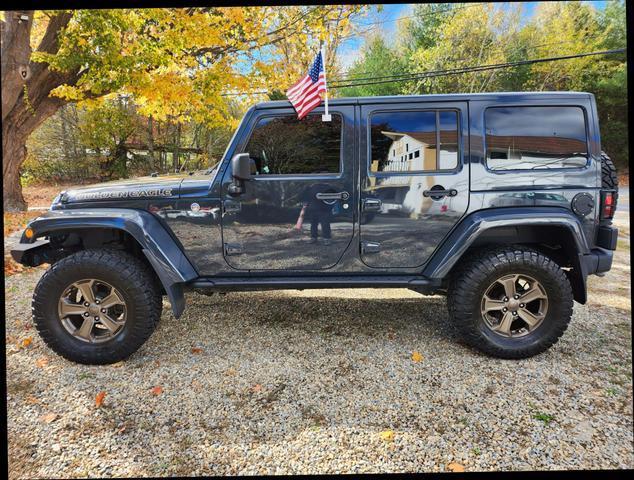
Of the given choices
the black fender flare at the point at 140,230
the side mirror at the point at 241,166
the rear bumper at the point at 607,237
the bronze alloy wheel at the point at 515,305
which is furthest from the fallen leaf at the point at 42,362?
the rear bumper at the point at 607,237

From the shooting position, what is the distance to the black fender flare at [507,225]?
253 cm

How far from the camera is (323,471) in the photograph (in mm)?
1843

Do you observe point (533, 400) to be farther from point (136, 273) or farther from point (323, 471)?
point (136, 273)

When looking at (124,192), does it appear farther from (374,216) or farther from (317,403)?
(317,403)

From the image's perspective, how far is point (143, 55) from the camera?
5031mm

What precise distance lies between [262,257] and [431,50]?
15897 millimetres

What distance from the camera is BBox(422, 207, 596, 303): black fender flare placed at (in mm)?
2533

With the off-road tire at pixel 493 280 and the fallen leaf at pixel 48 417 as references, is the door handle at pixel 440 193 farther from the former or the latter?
the fallen leaf at pixel 48 417

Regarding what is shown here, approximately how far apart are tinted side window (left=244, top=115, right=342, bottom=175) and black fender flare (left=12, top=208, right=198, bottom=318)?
0.86 meters

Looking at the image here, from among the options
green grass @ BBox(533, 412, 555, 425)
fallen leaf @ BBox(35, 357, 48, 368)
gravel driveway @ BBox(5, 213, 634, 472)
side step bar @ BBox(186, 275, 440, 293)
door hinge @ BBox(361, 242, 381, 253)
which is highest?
door hinge @ BBox(361, 242, 381, 253)

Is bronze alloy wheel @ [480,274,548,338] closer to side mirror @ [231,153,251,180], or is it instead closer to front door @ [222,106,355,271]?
front door @ [222,106,355,271]

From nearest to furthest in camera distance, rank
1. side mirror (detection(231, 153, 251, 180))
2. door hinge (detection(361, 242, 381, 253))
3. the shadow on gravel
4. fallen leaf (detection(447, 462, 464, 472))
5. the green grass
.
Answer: fallen leaf (detection(447, 462, 464, 472)), the green grass, side mirror (detection(231, 153, 251, 180)), door hinge (detection(361, 242, 381, 253)), the shadow on gravel

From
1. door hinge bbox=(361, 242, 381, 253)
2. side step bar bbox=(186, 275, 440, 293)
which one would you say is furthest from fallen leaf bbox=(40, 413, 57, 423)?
door hinge bbox=(361, 242, 381, 253)

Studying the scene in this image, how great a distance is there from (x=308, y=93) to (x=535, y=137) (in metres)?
1.69
